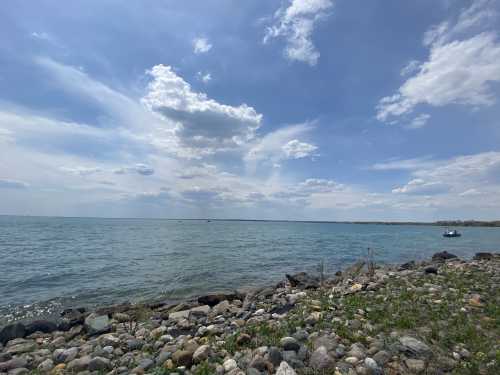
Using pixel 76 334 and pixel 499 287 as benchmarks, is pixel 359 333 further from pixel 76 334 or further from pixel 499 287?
pixel 76 334

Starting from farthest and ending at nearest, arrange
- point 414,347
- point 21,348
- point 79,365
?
point 21,348 < point 79,365 < point 414,347

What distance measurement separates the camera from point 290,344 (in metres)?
5.00

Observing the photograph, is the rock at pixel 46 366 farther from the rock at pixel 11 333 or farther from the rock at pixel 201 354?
the rock at pixel 11 333

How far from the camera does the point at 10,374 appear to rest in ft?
17.0

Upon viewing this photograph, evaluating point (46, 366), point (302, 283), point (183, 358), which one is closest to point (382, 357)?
point (183, 358)

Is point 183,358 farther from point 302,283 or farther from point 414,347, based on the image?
point 302,283

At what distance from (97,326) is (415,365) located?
8.74 m

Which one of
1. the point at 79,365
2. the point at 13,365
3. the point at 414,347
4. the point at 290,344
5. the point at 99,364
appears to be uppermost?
the point at 414,347

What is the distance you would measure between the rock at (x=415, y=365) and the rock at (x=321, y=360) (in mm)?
1236

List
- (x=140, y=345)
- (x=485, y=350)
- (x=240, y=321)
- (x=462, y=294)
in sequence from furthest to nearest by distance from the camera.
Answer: (x=462, y=294) < (x=240, y=321) < (x=140, y=345) < (x=485, y=350)

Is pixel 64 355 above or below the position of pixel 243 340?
below

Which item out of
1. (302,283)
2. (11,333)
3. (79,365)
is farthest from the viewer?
(302,283)

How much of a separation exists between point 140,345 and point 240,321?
2672 mm

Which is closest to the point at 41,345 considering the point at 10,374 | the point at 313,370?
the point at 10,374
